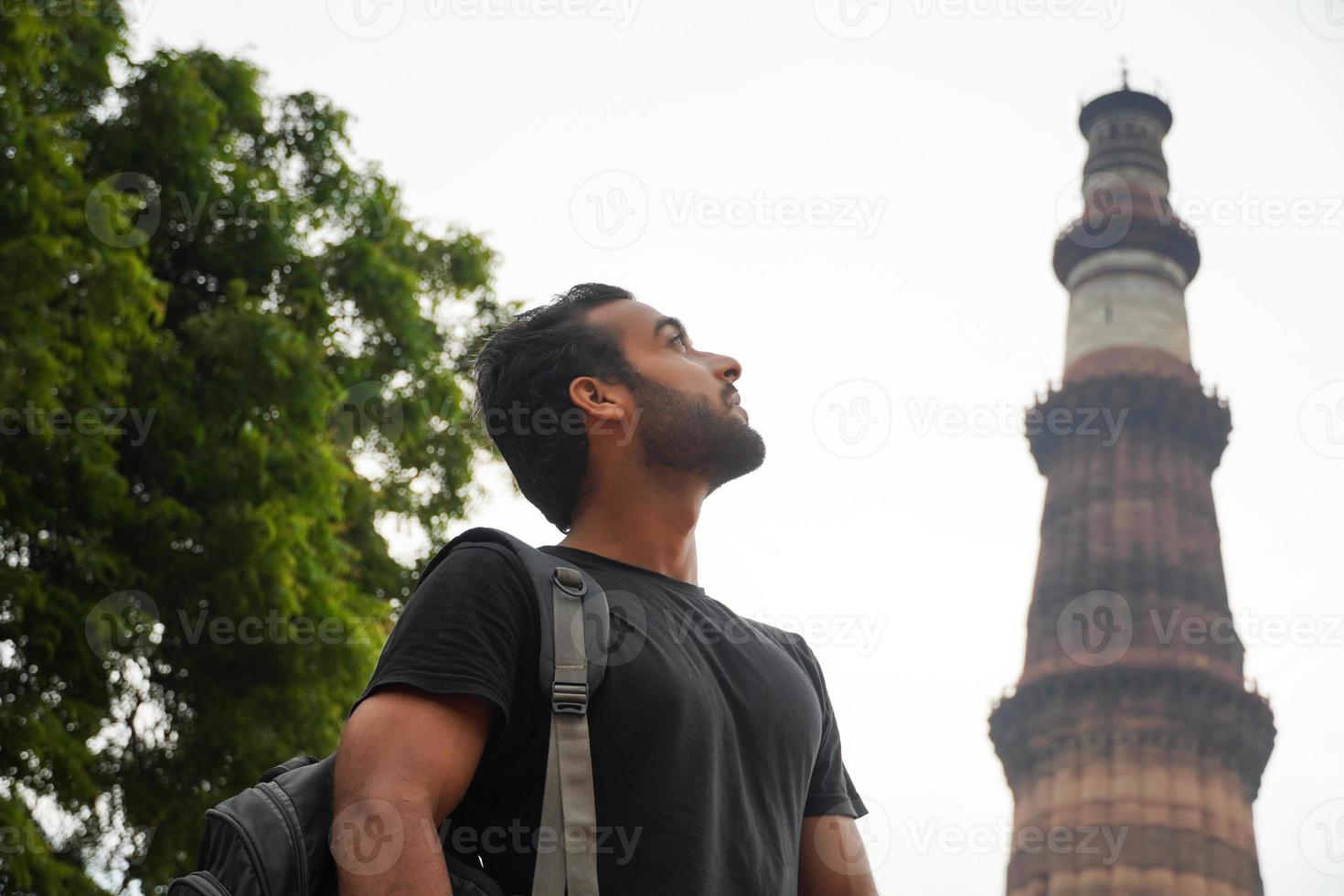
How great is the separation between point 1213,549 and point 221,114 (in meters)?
22.8

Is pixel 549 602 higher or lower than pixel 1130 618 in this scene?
lower

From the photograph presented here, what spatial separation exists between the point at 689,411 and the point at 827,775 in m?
0.66

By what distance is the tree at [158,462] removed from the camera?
8.04m

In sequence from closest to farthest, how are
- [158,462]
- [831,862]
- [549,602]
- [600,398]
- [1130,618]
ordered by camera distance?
[549,602], [831,862], [600,398], [158,462], [1130,618]

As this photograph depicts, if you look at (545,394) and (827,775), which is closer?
(827,775)

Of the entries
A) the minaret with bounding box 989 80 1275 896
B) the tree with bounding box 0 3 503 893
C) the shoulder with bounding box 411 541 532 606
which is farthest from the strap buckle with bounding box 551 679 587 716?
the minaret with bounding box 989 80 1275 896

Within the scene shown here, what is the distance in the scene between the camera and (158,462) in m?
9.16

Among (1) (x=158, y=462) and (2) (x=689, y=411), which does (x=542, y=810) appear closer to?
(2) (x=689, y=411)

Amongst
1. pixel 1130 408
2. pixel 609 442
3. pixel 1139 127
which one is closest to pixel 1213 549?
pixel 1130 408

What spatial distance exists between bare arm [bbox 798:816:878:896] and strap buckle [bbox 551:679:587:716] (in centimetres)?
60

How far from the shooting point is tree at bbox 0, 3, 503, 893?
8.04 m

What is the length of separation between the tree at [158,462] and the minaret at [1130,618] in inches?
756

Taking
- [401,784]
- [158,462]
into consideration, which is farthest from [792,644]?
[158,462]

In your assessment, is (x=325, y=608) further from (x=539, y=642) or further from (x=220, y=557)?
(x=539, y=642)
